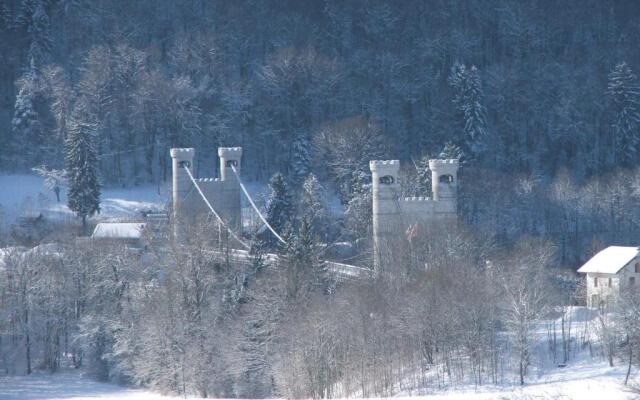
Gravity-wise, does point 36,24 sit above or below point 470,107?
above

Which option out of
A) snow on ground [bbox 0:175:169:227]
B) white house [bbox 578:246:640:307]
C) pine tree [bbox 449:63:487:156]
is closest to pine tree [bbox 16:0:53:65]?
snow on ground [bbox 0:175:169:227]

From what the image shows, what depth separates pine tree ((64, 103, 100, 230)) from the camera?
7438 cm

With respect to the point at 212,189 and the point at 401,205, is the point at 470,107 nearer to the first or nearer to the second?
the point at 212,189

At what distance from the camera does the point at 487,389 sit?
49.8 metres

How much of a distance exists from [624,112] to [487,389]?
1557 inches

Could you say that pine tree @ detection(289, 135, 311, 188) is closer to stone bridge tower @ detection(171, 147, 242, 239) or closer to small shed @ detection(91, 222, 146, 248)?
stone bridge tower @ detection(171, 147, 242, 239)

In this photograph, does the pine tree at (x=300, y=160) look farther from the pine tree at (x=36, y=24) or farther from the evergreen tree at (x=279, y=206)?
the pine tree at (x=36, y=24)

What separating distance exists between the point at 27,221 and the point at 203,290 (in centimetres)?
1823

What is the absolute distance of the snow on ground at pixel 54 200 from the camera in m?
76.0

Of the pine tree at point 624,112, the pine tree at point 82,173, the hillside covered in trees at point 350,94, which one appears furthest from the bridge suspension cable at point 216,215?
the pine tree at point 624,112

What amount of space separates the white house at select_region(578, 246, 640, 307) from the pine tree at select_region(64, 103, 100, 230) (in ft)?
80.6

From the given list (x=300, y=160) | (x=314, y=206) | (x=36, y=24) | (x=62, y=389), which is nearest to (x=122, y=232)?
(x=314, y=206)

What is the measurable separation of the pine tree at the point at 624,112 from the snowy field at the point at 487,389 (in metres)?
34.5

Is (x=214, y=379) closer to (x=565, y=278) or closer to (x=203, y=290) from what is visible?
(x=203, y=290)
